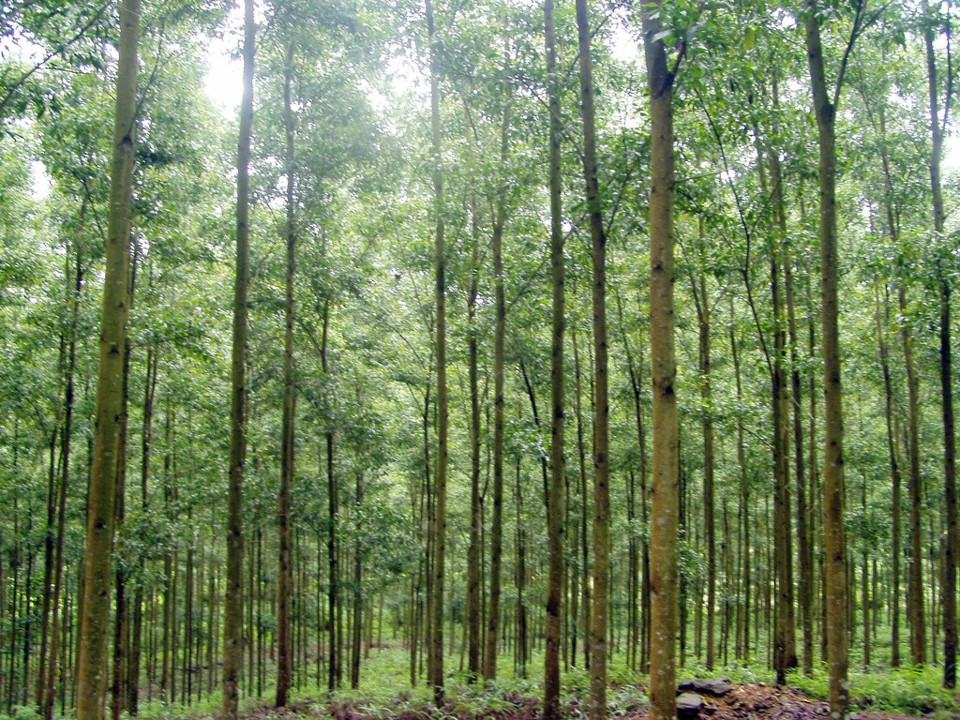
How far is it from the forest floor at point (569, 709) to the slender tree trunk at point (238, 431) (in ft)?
15.8

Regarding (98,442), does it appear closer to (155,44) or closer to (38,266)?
(155,44)

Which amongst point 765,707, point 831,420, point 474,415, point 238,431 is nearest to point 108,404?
point 238,431

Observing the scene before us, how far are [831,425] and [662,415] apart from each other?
2350mm

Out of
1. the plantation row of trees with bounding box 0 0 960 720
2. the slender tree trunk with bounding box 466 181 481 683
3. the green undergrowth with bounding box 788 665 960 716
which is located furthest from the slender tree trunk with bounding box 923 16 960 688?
the slender tree trunk with bounding box 466 181 481 683

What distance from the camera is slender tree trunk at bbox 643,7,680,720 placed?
6.18 meters

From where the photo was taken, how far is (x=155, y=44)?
36.1ft

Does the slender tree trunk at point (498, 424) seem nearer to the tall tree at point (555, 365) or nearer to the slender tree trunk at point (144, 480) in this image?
the tall tree at point (555, 365)

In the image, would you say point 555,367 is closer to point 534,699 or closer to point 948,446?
point 534,699

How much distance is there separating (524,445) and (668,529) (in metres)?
7.49

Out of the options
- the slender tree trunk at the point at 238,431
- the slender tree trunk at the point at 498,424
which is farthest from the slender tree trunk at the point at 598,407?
the slender tree trunk at the point at 238,431

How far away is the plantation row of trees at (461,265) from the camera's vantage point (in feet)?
24.6

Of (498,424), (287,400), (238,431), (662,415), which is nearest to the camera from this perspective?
(662,415)

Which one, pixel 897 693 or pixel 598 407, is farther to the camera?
pixel 897 693

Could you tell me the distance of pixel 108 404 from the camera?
5.48 meters
